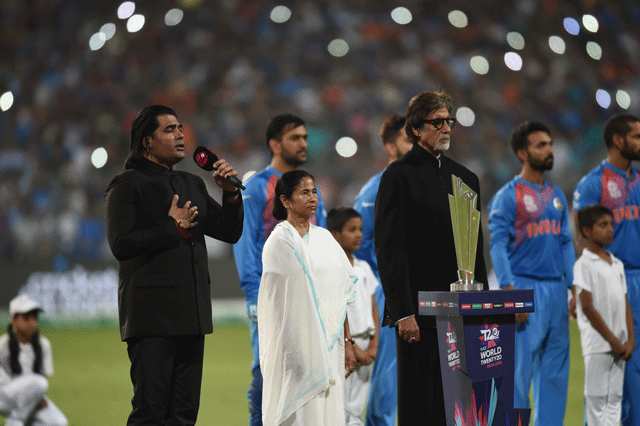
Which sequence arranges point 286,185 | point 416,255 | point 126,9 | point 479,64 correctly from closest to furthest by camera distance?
1. point 416,255
2. point 286,185
3. point 126,9
4. point 479,64

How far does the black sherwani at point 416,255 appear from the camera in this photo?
3.39 meters

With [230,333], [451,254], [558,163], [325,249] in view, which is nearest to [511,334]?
[451,254]

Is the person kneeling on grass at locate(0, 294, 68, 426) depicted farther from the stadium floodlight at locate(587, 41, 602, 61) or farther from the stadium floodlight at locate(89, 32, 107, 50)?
the stadium floodlight at locate(587, 41, 602, 61)

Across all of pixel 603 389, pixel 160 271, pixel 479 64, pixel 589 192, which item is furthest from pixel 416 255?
pixel 479 64

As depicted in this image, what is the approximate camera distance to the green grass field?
6172 millimetres

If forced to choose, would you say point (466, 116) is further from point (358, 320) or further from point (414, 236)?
point (414, 236)

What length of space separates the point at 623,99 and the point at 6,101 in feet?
47.3

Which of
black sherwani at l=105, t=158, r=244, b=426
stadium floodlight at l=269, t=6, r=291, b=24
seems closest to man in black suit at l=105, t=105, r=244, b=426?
black sherwani at l=105, t=158, r=244, b=426

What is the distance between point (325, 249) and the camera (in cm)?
380

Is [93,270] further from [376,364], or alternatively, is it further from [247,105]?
[376,364]

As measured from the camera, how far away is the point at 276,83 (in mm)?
20062


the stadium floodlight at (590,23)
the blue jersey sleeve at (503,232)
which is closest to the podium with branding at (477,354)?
the blue jersey sleeve at (503,232)

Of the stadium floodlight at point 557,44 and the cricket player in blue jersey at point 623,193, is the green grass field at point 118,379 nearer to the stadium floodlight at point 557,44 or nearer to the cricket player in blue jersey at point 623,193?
the cricket player in blue jersey at point 623,193

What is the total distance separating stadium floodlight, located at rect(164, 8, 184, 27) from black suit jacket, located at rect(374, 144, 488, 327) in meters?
17.1
